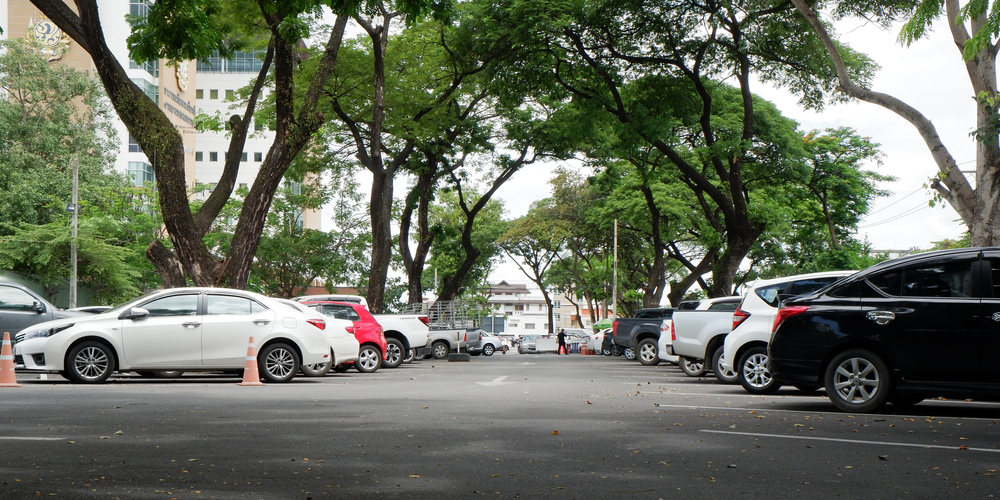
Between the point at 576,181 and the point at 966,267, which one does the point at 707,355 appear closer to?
the point at 966,267

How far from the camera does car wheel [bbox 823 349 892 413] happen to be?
10.4 m

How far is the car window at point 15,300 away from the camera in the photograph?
18.6 meters

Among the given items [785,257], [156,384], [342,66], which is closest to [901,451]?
[156,384]

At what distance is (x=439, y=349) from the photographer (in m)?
32.3

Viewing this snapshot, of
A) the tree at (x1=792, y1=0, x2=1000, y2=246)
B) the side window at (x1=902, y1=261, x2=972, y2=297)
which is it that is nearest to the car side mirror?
the side window at (x1=902, y1=261, x2=972, y2=297)

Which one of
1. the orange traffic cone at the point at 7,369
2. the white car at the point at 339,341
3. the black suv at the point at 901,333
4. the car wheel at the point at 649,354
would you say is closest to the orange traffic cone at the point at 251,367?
the white car at the point at 339,341

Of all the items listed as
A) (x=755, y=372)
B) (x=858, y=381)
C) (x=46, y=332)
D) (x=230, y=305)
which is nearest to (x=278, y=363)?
(x=230, y=305)

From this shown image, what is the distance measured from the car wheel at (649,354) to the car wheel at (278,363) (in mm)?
13525

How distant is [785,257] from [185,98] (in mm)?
48853

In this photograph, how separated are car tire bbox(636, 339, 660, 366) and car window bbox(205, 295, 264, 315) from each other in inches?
557

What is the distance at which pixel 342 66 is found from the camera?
97.8 ft

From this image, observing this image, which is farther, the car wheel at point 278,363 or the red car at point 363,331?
the red car at point 363,331

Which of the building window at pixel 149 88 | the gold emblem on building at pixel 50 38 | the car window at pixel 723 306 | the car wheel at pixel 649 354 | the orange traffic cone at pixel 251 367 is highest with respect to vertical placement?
the gold emblem on building at pixel 50 38

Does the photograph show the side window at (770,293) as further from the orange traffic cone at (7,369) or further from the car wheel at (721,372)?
the orange traffic cone at (7,369)
